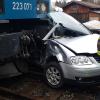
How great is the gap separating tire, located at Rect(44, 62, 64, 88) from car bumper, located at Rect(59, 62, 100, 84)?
0.54ft

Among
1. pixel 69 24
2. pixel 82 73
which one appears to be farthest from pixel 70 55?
pixel 69 24

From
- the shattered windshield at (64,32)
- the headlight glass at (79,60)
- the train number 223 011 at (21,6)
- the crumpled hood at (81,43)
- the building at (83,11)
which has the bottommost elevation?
the building at (83,11)

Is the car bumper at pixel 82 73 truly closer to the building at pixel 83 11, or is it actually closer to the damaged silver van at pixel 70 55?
the damaged silver van at pixel 70 55

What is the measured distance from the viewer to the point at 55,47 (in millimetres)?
6336

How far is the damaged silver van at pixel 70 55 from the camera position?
5879 mm

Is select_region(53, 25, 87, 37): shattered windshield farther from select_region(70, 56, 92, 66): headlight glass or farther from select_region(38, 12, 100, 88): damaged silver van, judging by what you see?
select_region(70, 56, 92, 66): headlight glass

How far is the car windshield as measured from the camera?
706cm

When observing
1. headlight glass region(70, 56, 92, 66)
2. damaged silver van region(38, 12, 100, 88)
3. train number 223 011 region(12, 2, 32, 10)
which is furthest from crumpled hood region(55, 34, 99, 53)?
train number 223 011 region(12, 2, 32, 10)

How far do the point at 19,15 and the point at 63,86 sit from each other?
2.25m

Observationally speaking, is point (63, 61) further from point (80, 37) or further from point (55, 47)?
point (80, 37)

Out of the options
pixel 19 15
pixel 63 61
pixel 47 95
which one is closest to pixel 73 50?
pixel 63 61

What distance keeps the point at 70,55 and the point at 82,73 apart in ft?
1.56

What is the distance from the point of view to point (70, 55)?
19.6ft

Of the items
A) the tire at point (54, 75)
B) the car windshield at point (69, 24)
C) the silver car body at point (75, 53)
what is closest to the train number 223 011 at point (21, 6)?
the car windshield at point (69, 24)
